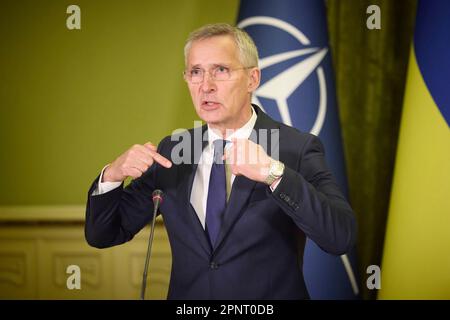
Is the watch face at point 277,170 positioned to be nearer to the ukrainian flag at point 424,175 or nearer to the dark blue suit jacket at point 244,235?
the dark blue suit jacket at point 244,235

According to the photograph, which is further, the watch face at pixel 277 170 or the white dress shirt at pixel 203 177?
the white dress shirt at pixel 203 177

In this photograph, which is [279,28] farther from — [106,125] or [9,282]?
[9,282]

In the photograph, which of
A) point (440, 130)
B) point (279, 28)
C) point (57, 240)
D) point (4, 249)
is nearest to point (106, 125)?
point (57, 240)

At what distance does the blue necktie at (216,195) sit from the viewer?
1.67 meters

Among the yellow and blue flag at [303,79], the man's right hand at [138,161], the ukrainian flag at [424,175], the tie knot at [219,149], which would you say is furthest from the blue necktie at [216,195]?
the ukrainian flag at [424,175]

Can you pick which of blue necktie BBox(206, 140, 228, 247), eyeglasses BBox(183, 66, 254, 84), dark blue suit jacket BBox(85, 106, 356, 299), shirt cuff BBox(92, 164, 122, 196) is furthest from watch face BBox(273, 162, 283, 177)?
A: shirt cuff BBox(92, 164, 122, 196)

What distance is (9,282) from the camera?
352 centimetres

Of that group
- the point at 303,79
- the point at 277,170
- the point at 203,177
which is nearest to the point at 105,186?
the point at 203,177

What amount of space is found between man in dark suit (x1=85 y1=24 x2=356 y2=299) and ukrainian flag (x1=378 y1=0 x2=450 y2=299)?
3.99 feet

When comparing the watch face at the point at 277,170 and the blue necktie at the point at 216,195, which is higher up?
the watch face at the point at 277,170

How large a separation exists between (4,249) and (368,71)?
2518 millimetres

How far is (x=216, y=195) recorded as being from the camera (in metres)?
1.70

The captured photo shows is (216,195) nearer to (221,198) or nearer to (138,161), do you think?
(221,198)

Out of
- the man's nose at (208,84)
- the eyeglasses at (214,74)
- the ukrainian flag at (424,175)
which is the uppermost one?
the eyeglasses at (214,74)
